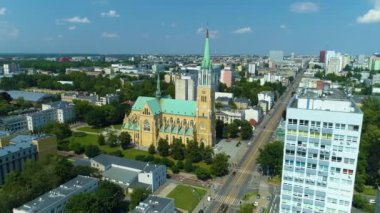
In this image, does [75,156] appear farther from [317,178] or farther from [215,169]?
[317,178]

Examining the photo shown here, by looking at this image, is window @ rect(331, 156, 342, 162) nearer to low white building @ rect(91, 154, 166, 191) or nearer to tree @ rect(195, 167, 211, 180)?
tree @ rect(195, 167, 211, 180)

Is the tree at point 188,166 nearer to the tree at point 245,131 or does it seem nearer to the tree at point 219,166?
the tree at point 219,166

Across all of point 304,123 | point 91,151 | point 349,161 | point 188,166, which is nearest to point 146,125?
point 91,151

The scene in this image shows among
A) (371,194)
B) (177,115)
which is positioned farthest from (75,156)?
(371,194)

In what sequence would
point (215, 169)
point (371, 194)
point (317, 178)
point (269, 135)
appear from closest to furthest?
point (317, 178), point (371, 194), point (215, 169), point (269, 135)

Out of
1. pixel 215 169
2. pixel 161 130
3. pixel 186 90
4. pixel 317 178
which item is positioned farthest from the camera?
pixel 186 90

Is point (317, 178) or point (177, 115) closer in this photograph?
point (317, 178)

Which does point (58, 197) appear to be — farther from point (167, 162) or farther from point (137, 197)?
point (167, 162)
